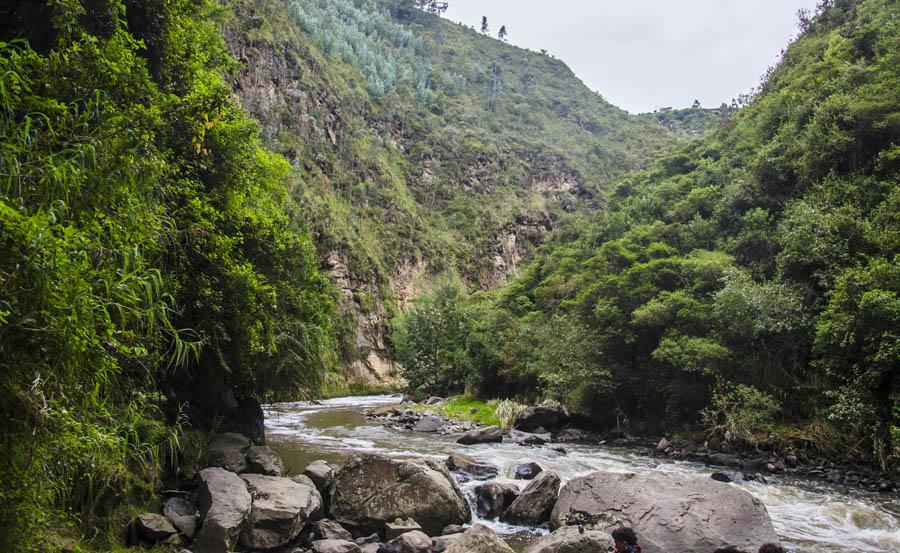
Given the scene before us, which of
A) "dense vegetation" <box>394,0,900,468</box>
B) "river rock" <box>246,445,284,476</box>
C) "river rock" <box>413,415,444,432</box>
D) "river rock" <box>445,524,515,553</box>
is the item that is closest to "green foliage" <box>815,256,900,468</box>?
"dense vegetation" <box>394,0,900,468</box>

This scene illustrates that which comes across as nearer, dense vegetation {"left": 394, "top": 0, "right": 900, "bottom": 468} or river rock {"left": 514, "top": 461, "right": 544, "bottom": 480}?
river rock {"left": 514, "top": 461, "right": 544, "bottom": 480}

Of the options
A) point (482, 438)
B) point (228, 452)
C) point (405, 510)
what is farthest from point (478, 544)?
point (482, 438)

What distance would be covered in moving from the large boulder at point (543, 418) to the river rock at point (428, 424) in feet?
14.2

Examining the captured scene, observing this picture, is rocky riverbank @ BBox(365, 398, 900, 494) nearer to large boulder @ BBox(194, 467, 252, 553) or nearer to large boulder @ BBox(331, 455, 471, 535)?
large boulder @ BBox(331, 455, 471, 535)

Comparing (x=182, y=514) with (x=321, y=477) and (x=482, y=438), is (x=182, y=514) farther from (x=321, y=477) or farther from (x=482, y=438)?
(x=482, y=438)

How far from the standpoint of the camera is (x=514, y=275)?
290 ft

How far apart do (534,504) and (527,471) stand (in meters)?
3.52

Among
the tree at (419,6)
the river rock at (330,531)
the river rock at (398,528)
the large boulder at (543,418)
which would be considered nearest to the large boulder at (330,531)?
the river rock at (330,531)

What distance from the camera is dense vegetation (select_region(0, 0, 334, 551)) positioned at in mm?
4941

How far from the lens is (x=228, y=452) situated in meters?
13.6

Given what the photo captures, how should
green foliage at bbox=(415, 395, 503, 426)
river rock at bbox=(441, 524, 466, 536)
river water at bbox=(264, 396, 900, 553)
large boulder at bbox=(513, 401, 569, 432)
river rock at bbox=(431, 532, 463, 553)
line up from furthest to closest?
green foliage at bbox=(415, 395, 503, 426) < large boulder at bbox=(513, 401, 569, 432) < river water at bbox=(264, 396, 900, 553) < river rock at bbox=(441, 524, 466, 536) < river rock at bbox=(431, 532, 463, 553)

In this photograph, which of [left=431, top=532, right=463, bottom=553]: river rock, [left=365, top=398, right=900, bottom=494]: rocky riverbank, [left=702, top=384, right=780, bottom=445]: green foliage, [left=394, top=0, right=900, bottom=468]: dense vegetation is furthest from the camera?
[left=702, top=384, right=780, bottom=445]: green foliage

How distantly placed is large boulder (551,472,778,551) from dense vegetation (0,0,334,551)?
8539mm

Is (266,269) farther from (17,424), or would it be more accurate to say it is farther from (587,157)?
(587,157)
